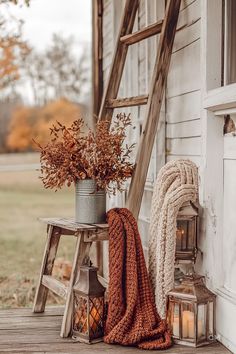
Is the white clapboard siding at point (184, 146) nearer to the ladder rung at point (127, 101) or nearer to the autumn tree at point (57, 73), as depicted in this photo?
the ladder rung at point (127, 101)

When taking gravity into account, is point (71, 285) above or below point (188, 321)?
above

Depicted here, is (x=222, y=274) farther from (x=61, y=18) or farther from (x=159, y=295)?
(x=61, y=18)

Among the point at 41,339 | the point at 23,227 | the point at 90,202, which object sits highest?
the point at 90,202

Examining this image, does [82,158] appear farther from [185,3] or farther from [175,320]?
[185,3]

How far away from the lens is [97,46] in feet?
17.5

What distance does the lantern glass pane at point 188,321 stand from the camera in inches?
120

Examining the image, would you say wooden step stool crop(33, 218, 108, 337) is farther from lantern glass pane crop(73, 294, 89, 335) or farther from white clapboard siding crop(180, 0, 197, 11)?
white clapboard siding crop(180, 0, 197, 11)

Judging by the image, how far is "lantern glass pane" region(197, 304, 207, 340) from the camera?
10.1 feet

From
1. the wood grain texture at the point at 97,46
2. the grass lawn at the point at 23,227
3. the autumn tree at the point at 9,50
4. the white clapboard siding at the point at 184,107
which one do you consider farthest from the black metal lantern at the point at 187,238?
the autumn tree at the point at 9,50

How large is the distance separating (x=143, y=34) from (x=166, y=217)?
1.15m

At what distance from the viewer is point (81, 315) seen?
3.21 m

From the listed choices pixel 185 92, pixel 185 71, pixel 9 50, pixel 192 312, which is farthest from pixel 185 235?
pixel 9 50

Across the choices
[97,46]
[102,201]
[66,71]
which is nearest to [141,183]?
[102,201]

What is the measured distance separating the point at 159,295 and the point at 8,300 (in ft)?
8.58
